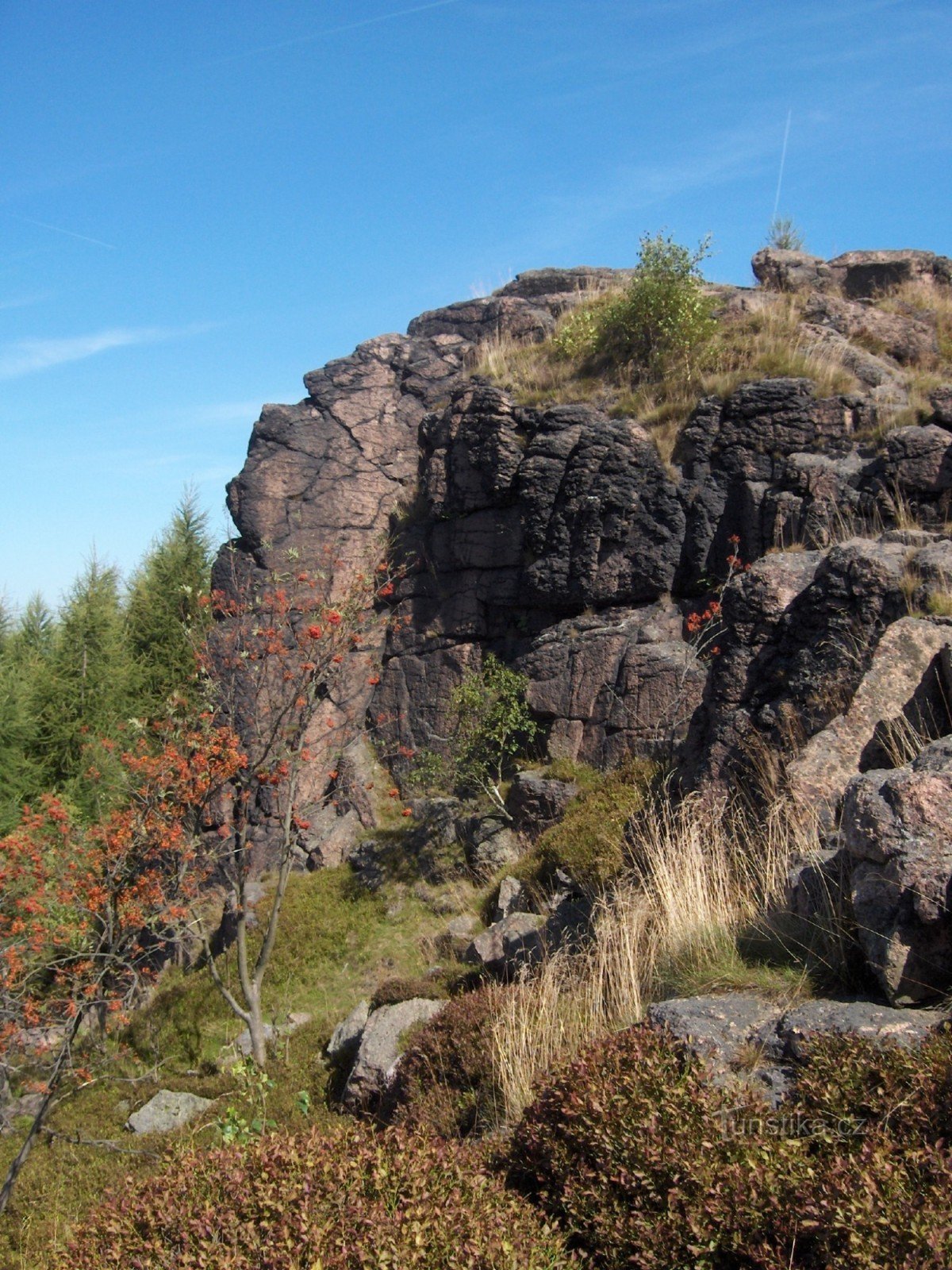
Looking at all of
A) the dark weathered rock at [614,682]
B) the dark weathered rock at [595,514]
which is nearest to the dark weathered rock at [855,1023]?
the dark weathered rock at [614,682]

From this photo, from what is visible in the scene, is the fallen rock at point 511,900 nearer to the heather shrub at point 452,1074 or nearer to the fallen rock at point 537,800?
the fallen rock at point 537,800

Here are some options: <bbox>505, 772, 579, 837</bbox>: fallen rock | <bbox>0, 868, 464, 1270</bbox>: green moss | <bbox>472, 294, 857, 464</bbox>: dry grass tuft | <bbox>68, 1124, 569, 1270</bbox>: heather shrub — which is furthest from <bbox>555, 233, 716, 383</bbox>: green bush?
<bbox>68, 1124, 569, 1270</bbox>: heather shrub

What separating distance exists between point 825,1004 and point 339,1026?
24.6 ft

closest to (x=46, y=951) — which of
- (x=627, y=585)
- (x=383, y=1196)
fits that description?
(x=627, y=585)

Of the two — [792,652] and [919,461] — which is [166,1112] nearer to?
[792,652]

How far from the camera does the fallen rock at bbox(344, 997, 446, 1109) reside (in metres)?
8.47

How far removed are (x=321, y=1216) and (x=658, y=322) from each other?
59.1 feet

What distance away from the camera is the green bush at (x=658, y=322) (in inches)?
744

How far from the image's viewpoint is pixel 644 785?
12.1 m

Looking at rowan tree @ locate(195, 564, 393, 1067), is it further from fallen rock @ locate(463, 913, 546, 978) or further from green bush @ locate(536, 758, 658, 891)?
green bush @ locate(536, 758, 658, 891)

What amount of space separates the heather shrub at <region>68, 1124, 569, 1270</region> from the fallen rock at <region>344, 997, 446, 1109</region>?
4143mm

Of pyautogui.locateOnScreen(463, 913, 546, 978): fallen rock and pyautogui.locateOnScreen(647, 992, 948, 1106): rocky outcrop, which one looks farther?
pyautogui.locateOnScreen(463, 913, 546, 978): fallen rock

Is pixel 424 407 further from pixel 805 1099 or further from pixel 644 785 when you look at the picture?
pixel 805 1099

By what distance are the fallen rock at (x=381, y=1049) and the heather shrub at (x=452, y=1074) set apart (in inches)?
21.7
